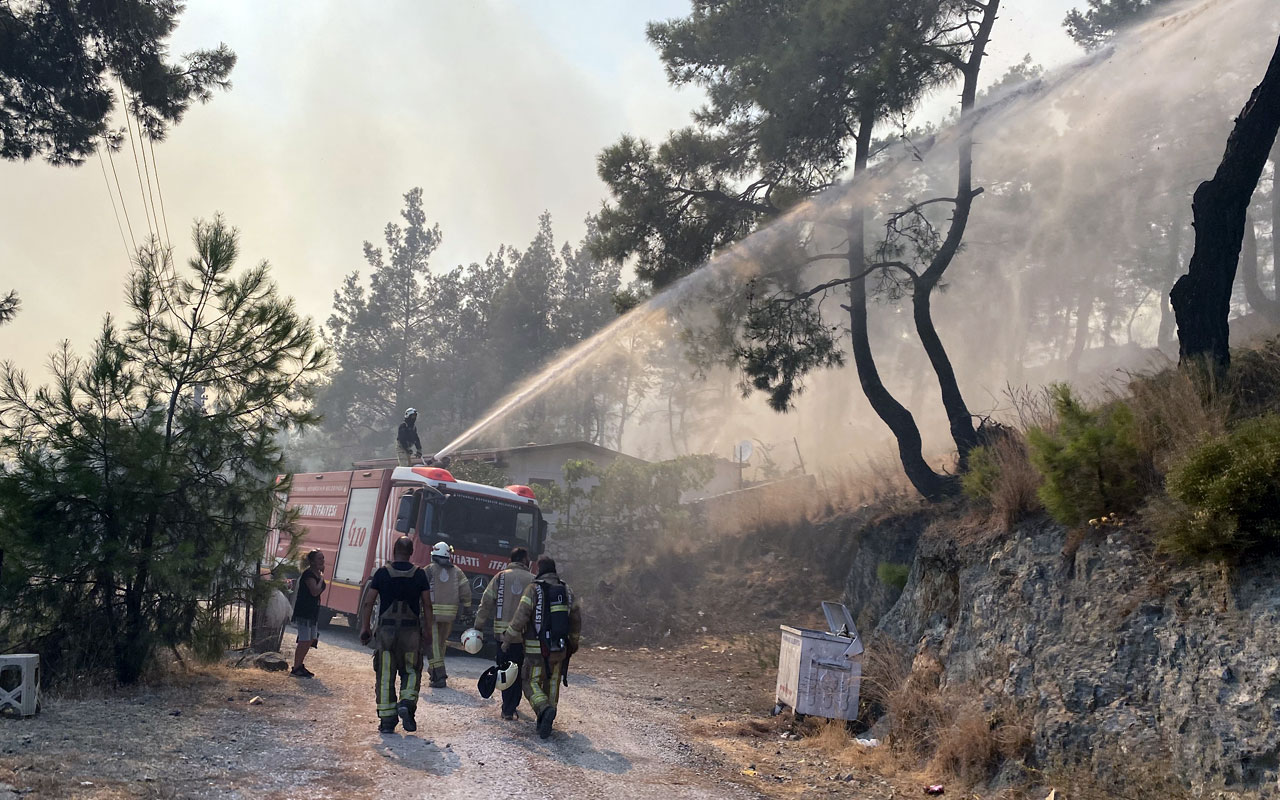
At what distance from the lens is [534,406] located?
51500 millimetres

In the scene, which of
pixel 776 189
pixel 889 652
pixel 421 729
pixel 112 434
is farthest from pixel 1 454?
pixel 776 189

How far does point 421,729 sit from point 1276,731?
21.3ft

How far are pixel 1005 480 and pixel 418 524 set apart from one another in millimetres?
8960

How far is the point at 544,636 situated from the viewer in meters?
8.74

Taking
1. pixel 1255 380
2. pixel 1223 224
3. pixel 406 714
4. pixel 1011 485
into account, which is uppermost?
pixel 1223 224

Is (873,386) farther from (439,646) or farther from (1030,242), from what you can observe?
(1030,242)

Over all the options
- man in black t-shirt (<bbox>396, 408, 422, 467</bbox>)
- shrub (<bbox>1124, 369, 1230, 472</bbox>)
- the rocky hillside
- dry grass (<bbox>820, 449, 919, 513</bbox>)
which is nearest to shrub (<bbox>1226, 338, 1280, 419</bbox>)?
shrub (<bbox>1124, 369, 1230, 472</bbox>)

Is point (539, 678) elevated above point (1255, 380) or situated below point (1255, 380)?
below

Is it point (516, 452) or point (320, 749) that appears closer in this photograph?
point (320, 749)

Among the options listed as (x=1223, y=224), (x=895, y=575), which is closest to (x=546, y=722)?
(x=895, y=575)

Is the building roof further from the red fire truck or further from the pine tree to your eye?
the pine tree

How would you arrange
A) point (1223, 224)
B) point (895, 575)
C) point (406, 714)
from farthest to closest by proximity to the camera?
point (895, 575) < point (1223, 224) < point (406, 714)

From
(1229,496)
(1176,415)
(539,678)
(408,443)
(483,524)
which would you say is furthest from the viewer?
(408,443)

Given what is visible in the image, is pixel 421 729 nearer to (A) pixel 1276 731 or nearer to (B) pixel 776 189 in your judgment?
(A) pixel 1276 731
